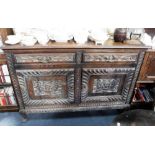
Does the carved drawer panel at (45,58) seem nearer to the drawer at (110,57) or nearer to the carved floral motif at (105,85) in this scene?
the drawer at (110,57)

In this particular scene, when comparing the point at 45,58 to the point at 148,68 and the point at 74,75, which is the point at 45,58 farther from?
the point at 148,68

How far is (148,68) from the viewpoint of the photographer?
172 centimetres

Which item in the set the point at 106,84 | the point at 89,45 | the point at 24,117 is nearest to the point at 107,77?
the point at 106,84

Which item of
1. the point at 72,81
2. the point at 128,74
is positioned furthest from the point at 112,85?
the point at 72,81

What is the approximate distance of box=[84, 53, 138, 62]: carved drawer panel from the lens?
60.1 inches

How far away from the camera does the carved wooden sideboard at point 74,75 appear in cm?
149

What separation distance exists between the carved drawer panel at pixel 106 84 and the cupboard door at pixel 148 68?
12 centimetres

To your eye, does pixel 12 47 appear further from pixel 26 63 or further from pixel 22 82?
pixel 22 82

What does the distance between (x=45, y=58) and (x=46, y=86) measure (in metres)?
0.32

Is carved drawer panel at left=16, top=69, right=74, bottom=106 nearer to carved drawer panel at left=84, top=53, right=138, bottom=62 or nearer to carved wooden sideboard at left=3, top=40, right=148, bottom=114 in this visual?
carved wooden sideboard at left=3, top=40, right=148, bottom=114

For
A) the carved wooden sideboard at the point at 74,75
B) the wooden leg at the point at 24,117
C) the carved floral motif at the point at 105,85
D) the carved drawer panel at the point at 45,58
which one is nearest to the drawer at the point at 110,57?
the carved wooden sideboard at the point at 74,75
